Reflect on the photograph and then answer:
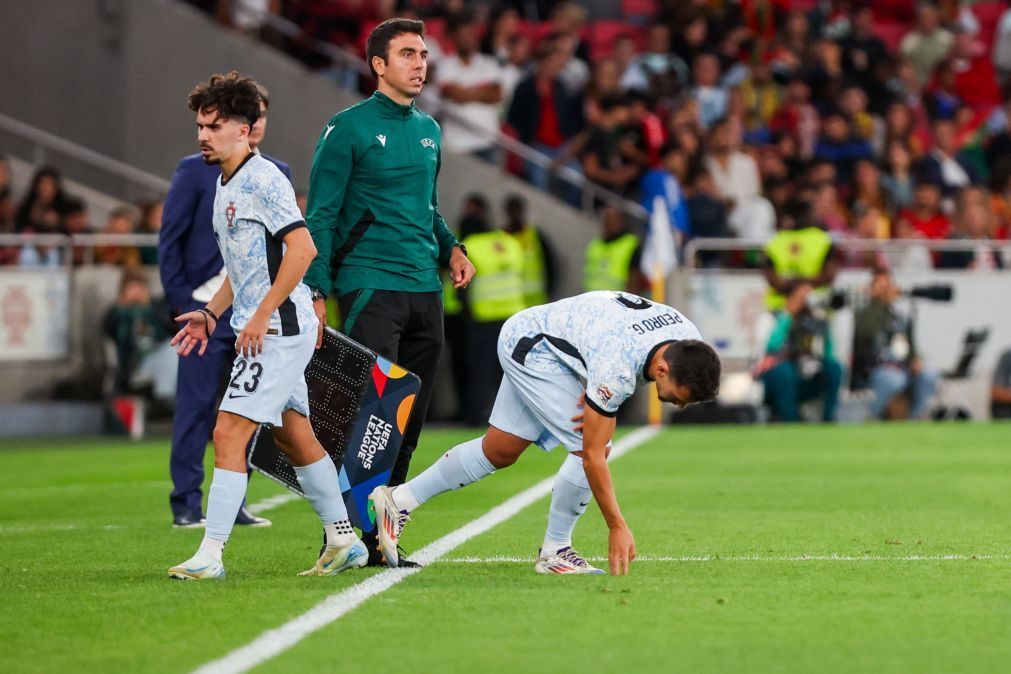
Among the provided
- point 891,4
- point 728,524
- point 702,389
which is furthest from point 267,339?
point 891,4

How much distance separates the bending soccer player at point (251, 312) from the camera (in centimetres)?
701

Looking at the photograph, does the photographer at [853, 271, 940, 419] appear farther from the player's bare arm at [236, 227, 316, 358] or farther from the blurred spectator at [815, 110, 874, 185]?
the player's bare arm at [236, 227, 316, 358]

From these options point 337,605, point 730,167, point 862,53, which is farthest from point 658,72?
point 337,605

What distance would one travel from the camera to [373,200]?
7.79 meters

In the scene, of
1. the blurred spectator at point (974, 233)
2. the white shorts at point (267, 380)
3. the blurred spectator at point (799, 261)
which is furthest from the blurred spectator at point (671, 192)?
the white shorts at point (267, 380)

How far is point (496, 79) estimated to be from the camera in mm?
20297

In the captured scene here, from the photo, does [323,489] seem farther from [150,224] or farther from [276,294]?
[150,224]

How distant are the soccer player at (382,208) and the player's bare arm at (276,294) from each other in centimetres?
61

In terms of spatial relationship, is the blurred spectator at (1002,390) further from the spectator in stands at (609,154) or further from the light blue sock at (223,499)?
the light blue sock at (223,499)

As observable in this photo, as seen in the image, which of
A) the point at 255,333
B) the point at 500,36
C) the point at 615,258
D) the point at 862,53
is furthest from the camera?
the point at 862,53

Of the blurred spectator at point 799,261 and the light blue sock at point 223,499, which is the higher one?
the blurred spectator at point 799,261

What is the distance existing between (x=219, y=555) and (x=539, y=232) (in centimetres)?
1277

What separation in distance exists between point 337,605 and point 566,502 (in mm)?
1256

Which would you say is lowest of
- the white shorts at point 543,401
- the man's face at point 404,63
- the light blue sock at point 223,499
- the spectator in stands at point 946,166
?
the light blue sock at point 223,499
